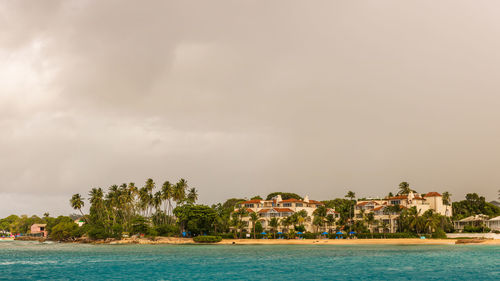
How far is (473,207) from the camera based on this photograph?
511ft

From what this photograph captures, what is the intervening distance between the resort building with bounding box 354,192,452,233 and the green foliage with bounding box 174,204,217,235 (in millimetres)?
45771

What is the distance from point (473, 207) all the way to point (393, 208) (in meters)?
47.1

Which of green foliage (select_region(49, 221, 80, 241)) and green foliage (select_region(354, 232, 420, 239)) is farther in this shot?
green foliage (select_region(49, 221, 80, 241))

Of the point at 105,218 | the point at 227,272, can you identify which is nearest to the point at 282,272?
the point at 227,272

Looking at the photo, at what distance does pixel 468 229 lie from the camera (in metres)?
122

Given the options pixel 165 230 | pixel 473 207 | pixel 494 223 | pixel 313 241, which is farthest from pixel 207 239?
pixel 473 207

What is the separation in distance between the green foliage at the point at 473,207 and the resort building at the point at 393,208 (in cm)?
1394

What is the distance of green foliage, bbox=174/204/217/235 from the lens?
13550cm

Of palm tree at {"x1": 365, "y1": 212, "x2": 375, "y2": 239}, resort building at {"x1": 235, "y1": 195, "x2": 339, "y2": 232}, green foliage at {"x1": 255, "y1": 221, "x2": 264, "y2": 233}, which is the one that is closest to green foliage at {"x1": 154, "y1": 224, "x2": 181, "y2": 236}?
resort building at {"x1": 235, "y1": 195, "x2": 339, "y2": 232}

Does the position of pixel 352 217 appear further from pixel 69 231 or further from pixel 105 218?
pixel 69 231

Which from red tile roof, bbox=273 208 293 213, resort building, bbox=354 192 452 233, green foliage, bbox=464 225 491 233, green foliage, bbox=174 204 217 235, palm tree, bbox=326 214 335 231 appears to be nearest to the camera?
green foliage, bbox=464 225 491 233

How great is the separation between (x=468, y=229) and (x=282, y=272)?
90.6 meters

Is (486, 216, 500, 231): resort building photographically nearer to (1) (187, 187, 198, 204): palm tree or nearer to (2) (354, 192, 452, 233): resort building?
(2) (354, 192, 452, 233): resort building

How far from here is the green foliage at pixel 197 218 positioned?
5335 inches
